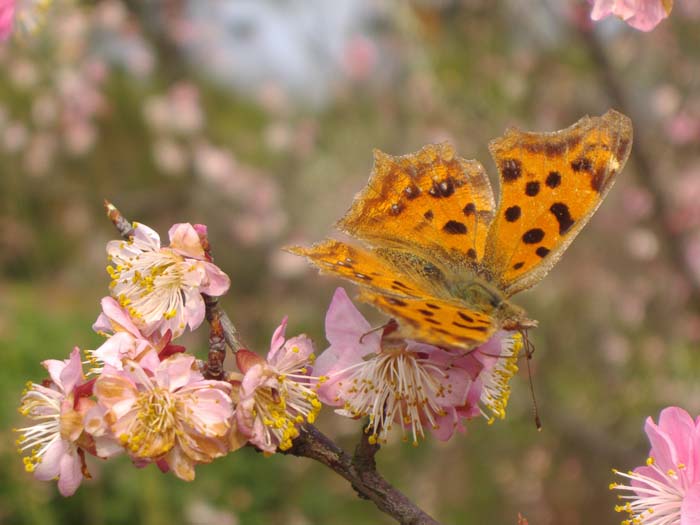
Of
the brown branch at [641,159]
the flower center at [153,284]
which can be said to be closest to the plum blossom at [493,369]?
the flower center at [153,284]

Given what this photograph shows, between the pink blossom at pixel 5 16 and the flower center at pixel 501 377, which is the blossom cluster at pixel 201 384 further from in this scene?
the pink blossom at pixel 5 16

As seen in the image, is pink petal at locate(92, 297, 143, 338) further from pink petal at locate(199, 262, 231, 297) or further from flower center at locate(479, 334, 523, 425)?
flower center at locate(479, 334, 523, 425)

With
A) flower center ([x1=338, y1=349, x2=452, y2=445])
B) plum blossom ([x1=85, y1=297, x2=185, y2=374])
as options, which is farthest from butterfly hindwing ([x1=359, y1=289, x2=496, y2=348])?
plum blossom ([x1=85, y1=297, x2=185, y2=374])

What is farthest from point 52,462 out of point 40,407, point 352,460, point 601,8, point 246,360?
point 601,8

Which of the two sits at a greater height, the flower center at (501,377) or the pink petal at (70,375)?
the flower center at (501,377)

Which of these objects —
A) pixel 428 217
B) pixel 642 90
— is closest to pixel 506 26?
pixel 642 90

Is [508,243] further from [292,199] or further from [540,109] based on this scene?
[292,199]

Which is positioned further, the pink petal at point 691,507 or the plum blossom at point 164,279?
the plum blossom at point 164,279

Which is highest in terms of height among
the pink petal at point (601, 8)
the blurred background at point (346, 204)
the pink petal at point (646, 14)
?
the pink petal at point (646, 14)
